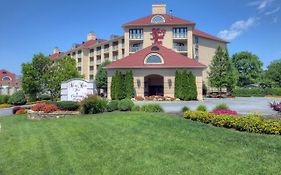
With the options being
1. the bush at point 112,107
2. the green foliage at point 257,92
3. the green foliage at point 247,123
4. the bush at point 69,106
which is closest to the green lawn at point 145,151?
the green foliage at point 247,123

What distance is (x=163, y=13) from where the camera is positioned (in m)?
52.0

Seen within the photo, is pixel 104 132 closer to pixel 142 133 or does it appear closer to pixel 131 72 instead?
pixel 142 133

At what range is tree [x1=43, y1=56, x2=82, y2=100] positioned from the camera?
122 feet

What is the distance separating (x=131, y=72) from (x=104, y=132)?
2497 cm

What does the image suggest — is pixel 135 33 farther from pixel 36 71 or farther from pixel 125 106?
pixel 125 106

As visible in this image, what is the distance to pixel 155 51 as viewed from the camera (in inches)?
1443

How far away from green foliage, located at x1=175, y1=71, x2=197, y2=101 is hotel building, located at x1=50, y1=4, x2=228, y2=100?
865 millimetres

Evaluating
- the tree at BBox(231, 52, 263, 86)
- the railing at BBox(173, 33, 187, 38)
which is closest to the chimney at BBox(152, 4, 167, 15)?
the railing at BBox(173, 33, 187, 38)

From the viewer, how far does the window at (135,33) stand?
50.4 meters

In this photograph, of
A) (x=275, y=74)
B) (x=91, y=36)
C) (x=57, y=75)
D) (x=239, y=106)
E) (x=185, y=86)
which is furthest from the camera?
(x=91, y=36)

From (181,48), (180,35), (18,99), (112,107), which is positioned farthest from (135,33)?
(112,107)

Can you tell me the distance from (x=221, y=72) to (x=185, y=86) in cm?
1583

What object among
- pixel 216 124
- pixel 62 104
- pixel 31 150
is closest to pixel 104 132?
pixel 31 150

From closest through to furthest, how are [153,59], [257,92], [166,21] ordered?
[153,59] < [166,21] < [257,92]
